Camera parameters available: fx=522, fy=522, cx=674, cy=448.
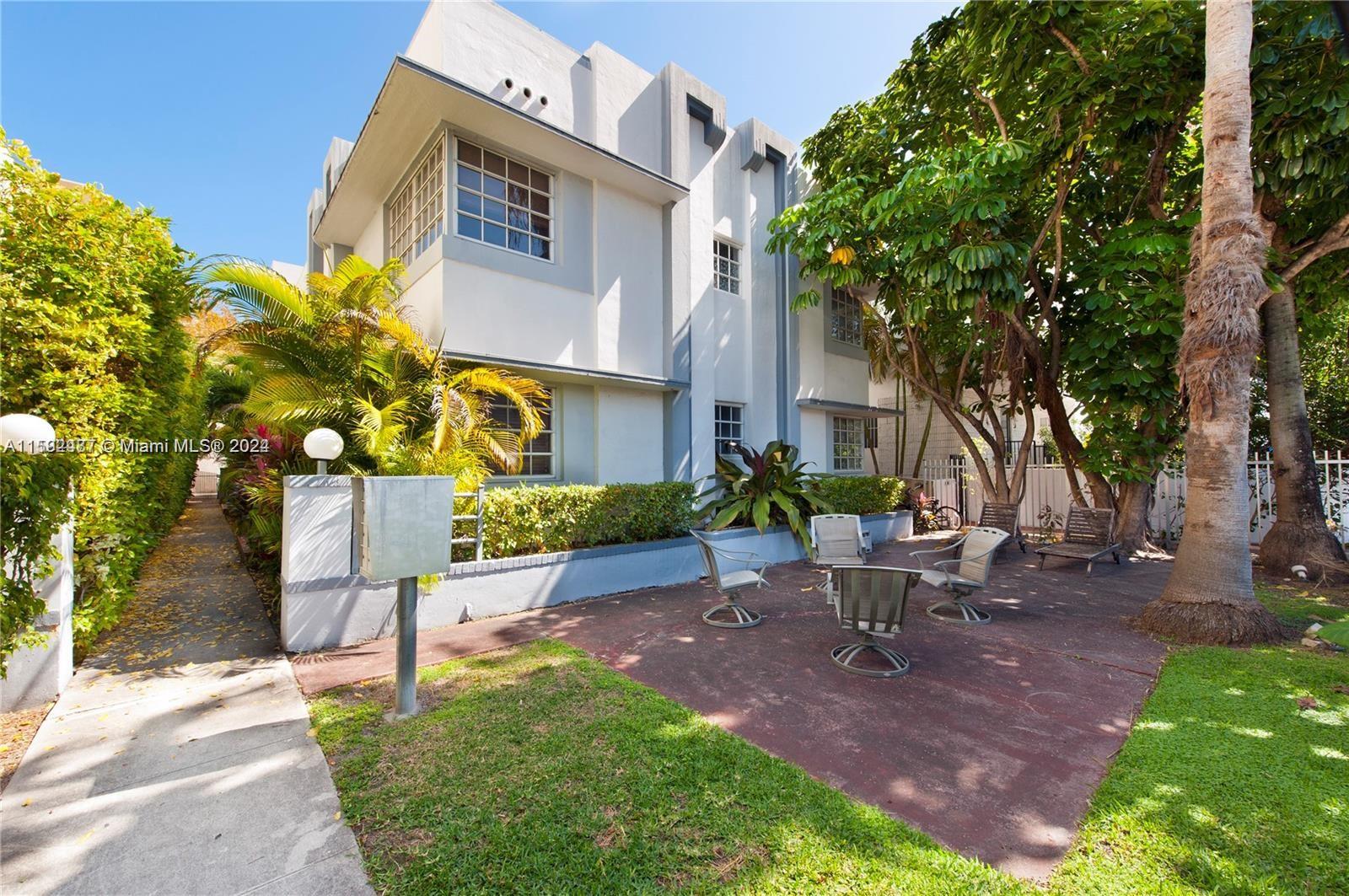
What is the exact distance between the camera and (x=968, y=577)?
653 cm

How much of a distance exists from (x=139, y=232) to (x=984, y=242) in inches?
433

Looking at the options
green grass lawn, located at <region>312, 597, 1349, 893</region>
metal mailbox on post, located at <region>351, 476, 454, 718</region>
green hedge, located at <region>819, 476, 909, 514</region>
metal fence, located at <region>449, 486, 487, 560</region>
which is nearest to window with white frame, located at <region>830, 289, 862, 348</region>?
green hedge, located at <region>819, 476, 909, 514</region>

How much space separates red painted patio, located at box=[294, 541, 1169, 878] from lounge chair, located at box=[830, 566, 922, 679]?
157 mm

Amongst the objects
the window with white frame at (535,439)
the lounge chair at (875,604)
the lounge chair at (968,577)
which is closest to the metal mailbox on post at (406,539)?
the lounge chair at (875,604)

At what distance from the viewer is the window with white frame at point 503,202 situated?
7855 millimetres

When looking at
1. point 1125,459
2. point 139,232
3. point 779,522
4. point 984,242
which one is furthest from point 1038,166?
point 139,232

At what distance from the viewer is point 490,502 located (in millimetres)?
6742

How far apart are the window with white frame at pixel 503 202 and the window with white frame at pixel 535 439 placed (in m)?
2.48

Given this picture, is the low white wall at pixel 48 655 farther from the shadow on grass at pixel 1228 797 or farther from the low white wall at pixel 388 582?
the shadow on grass at pixel 1228 797

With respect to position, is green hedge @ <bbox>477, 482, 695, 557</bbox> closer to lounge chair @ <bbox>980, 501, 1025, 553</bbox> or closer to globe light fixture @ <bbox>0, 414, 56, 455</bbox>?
globe light fixture @ <bbox>0, 414, 56, 455</bbox>

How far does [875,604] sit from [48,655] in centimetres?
683

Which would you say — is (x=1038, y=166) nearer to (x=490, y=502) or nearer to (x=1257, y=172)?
(x=1257, y=172)

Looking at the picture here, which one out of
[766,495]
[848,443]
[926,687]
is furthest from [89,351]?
[848,443]

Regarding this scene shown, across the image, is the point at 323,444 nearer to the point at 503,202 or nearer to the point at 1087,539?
the point at 503,202
